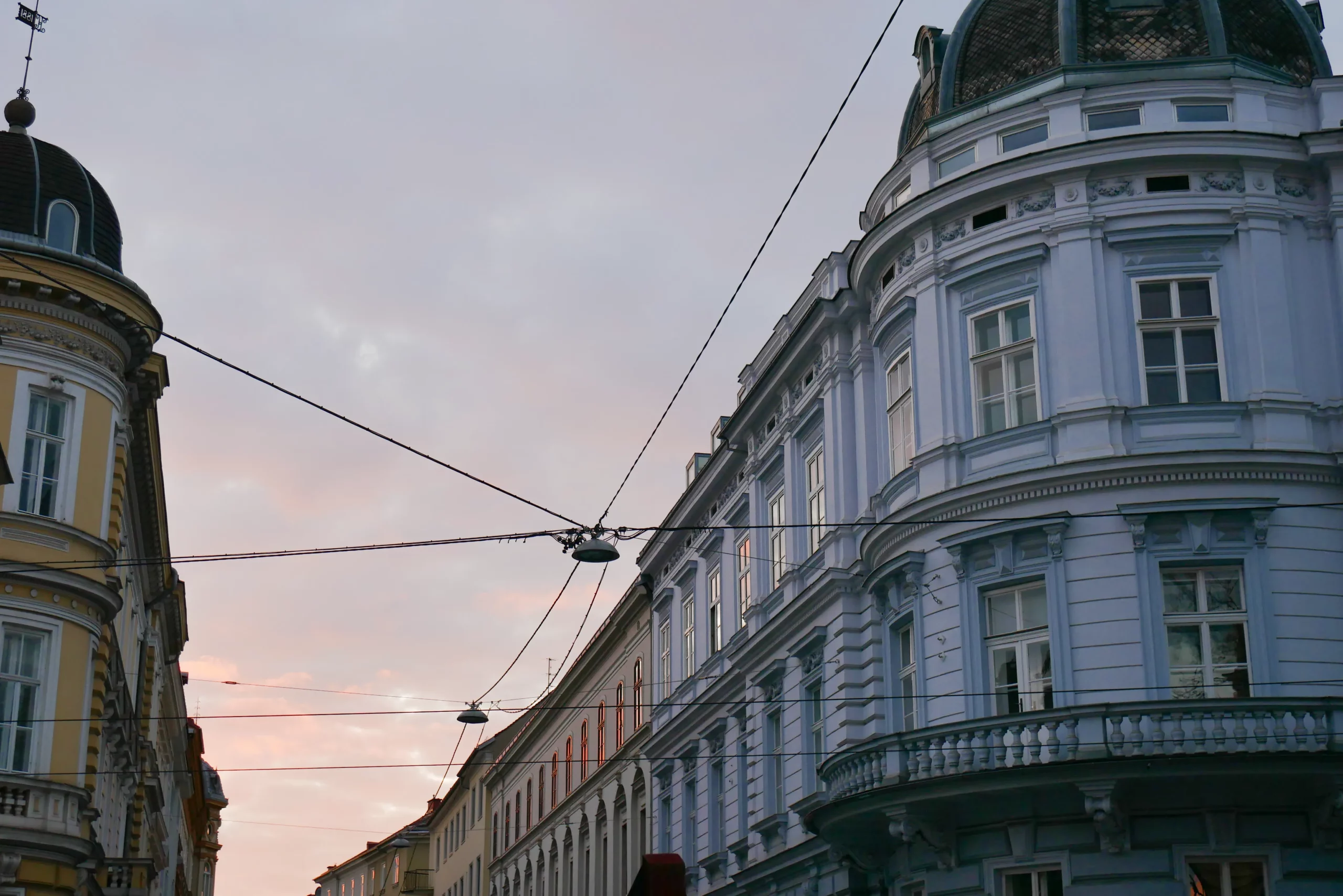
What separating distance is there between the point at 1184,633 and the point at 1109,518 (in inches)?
69.1

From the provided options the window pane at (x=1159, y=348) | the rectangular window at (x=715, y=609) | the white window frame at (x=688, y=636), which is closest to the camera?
the window pane at (x=1159, y=348)

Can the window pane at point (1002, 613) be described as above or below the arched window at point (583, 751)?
below

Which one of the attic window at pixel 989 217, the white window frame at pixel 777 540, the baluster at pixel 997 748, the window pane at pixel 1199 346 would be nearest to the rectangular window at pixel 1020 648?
the baluster at pixel 997 748

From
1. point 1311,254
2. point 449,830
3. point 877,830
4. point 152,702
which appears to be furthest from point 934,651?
point 449,830

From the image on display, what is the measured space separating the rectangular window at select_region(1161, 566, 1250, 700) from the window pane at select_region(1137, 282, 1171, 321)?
360cm

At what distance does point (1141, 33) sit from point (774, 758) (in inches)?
563

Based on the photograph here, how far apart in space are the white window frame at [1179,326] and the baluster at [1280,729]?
447 centimetres

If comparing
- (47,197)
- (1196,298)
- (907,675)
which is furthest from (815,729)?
(47,197)

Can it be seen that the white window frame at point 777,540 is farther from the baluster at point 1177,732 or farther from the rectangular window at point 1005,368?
the baluster at point 1177,732

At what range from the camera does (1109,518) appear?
2169cm

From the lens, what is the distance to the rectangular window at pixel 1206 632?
20812 mm

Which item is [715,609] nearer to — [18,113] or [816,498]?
[816,498]

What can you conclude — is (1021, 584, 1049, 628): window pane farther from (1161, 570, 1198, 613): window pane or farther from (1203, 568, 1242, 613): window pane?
(1203, 568, 1242, 613): window pane

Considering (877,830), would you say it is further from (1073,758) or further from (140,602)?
(140,602)
